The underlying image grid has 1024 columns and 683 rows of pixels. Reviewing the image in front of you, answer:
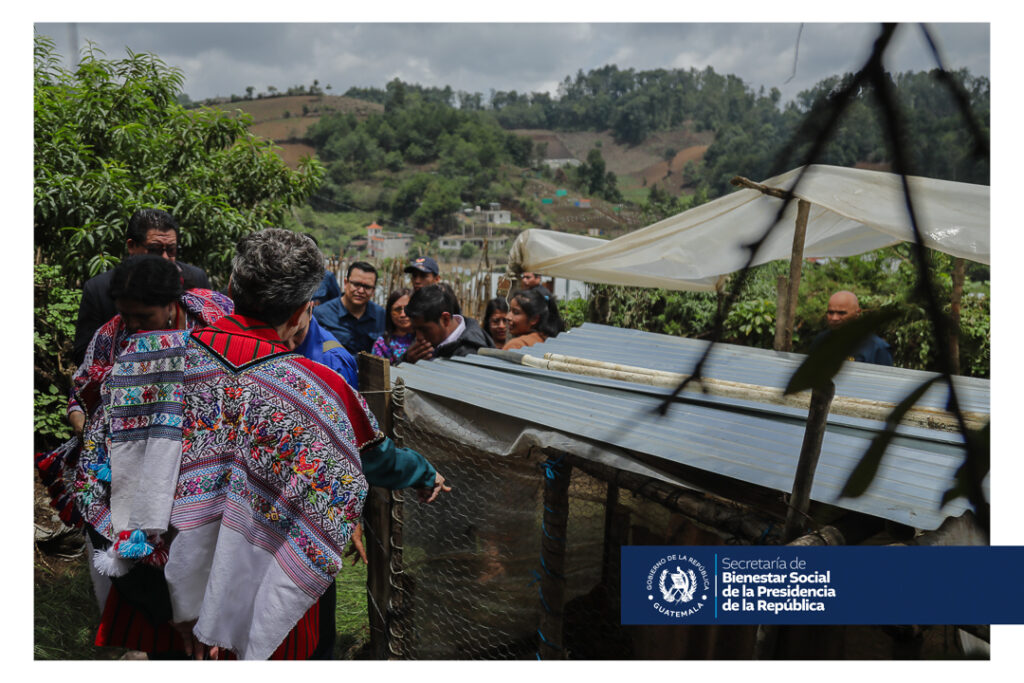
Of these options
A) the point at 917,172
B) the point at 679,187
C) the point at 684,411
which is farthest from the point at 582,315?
the point at 679,187

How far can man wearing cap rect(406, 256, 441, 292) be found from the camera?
4246 millimetres

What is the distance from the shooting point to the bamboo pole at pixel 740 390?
7.27 feet

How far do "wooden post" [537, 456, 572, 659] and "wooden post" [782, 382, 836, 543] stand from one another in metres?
0.78

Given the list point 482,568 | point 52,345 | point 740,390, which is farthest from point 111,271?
point 740,390

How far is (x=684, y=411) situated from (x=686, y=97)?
44071 millimetres

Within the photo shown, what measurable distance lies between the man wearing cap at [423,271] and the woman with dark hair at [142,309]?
7.07 feet

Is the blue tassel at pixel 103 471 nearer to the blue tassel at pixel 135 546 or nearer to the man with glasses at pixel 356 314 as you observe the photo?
the blue tassel at pixel 135 546

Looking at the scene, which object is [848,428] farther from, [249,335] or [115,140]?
[115,140]

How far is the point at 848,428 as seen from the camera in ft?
7.21

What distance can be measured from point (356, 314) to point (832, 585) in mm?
2843

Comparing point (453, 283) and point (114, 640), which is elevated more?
point (453, 283)

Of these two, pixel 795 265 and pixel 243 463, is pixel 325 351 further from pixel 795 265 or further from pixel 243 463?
pixel 795 265

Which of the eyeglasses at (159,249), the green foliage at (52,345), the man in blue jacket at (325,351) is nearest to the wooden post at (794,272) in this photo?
the man in blue jacket at (325,351)

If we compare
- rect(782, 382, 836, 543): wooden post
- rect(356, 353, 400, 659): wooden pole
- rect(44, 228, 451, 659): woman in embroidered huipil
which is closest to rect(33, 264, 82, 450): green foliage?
rect(356, 353, 400, 659): wooden pole
